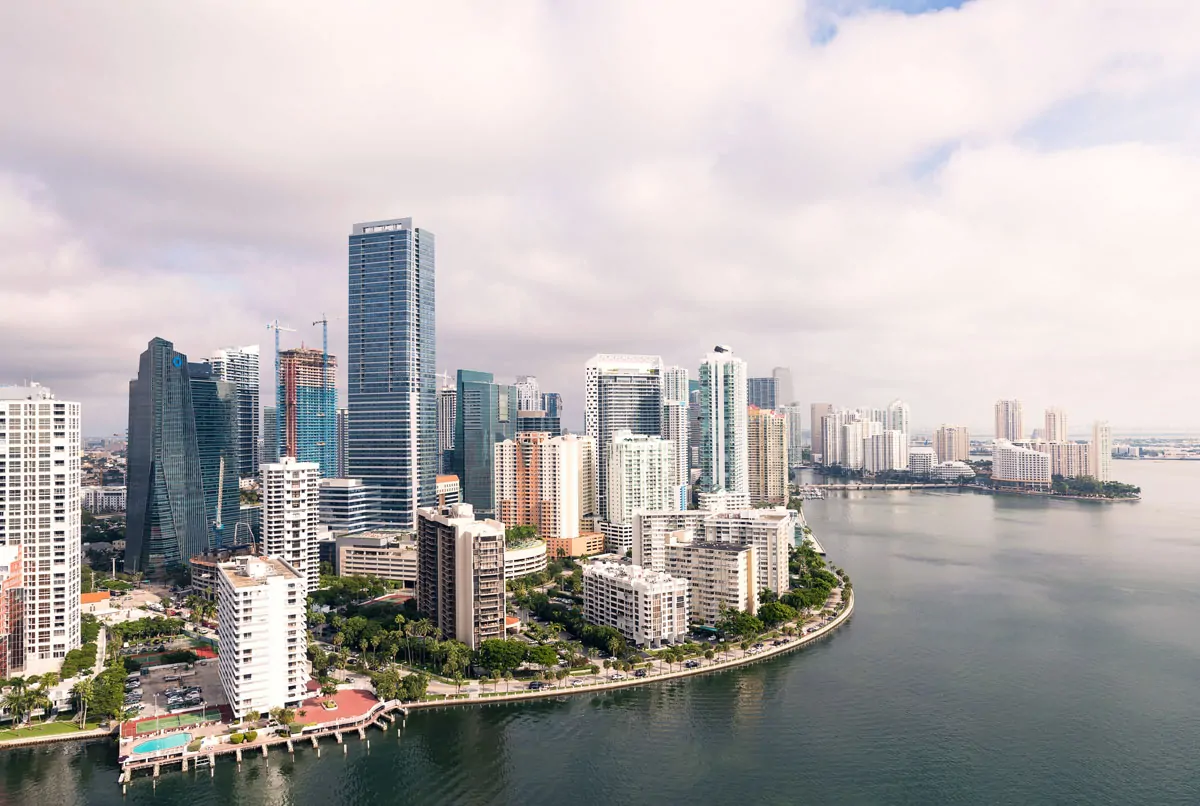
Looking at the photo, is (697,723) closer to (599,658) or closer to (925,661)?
(599,658)

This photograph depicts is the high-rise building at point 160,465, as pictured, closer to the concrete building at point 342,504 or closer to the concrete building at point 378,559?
the concrete building at point 342,504

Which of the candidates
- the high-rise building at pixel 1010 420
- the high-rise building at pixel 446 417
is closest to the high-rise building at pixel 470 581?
the high-rise building at pixel 446 417

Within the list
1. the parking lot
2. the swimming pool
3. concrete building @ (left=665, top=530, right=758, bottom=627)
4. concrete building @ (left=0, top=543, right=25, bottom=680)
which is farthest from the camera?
concrete building @ (left=665, top=530, right=758, bottom=627)

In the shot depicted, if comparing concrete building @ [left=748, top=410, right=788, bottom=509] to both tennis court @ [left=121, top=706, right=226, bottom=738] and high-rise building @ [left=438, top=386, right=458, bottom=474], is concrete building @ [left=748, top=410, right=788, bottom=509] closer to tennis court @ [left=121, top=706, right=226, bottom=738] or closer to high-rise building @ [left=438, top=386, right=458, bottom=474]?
high-rise building @ [left=438, top=386, right=458, bottom=474]

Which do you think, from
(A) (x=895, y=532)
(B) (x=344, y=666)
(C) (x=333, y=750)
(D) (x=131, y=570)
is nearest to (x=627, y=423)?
(A) (x=895, y=532)

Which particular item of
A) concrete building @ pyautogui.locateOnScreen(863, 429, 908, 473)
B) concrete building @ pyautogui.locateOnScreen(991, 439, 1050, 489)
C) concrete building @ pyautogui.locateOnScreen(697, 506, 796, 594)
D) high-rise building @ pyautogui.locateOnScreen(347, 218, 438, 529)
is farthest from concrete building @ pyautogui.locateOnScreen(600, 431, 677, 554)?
concrete building @ pyautogui.locateOnScreen(863, 429, 908, 473)

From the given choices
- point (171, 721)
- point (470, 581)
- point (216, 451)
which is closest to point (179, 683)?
point (171, 721)

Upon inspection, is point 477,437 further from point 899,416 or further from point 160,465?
point 899,416

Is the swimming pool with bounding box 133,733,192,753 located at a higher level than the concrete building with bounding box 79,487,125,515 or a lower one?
lower
